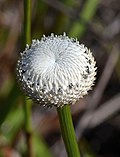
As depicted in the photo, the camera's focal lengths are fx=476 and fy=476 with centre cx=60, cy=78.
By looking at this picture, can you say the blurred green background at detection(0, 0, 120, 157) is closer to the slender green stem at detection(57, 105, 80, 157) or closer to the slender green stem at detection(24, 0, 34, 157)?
the slender green stem at detection(24, 0, 34, 157)

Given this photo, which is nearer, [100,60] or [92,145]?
[92,145]

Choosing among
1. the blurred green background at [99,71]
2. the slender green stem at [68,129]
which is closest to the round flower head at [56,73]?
the slender green stem at [68,129]

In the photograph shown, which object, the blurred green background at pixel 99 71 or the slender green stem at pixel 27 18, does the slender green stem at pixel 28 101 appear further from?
the blurred green background at pixel 99 71

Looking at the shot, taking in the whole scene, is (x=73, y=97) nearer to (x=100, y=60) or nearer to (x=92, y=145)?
(x=92, y=145)

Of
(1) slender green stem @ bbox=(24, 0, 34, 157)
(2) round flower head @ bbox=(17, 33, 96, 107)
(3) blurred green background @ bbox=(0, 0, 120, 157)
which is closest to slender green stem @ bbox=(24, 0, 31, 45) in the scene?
(1) slender green stem @ bbox=(24, 0, 34, 157)

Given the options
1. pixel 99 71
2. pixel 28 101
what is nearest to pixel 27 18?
pixel 28 101

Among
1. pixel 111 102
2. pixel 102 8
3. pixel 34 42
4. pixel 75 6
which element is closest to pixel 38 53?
pixel 34 42
